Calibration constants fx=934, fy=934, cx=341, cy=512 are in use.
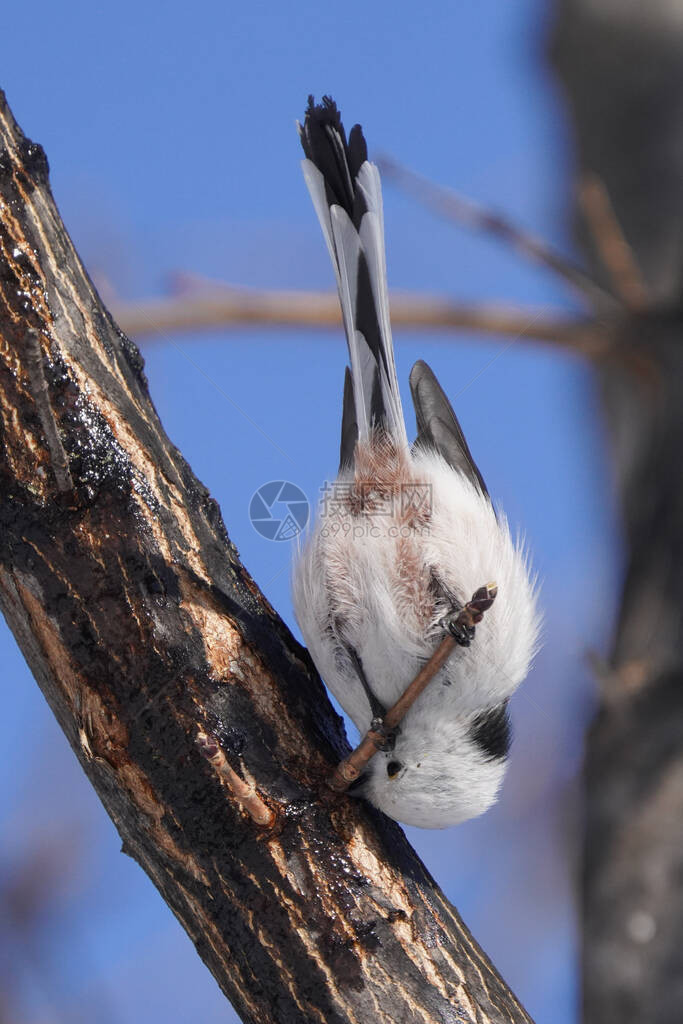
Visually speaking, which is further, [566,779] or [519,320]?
[566,779]

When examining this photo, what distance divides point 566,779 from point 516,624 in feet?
6.66

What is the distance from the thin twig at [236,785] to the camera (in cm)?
147

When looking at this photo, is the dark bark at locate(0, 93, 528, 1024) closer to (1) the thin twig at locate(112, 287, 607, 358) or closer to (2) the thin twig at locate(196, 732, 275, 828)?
(2) the thin twig at locate(196, 732, 275, 828)

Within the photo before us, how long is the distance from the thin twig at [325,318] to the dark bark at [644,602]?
157 millimetres

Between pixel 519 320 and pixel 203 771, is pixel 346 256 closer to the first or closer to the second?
pixel 519 320

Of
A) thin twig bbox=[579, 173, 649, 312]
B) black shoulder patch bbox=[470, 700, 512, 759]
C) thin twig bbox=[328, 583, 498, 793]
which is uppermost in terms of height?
thin twig bbox=[579, 173, 649, 312]

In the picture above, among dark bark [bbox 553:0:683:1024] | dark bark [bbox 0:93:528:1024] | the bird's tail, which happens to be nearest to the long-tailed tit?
the bird's tail

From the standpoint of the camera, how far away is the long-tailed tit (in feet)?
5.81

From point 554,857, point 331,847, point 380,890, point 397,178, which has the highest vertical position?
point 397,178

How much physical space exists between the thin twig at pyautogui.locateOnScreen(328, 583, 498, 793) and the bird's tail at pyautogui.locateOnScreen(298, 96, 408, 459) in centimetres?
60

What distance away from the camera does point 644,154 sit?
335 cm

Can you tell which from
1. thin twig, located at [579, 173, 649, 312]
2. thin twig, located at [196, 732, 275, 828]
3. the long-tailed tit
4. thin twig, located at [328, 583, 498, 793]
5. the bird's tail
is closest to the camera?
thin twig, located at [196, 732, 275, 828]

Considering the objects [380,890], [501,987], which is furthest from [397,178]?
[501,987]

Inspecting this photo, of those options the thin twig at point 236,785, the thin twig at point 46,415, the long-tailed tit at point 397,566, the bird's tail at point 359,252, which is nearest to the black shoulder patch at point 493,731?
the long-tailed tit at point 397,566
